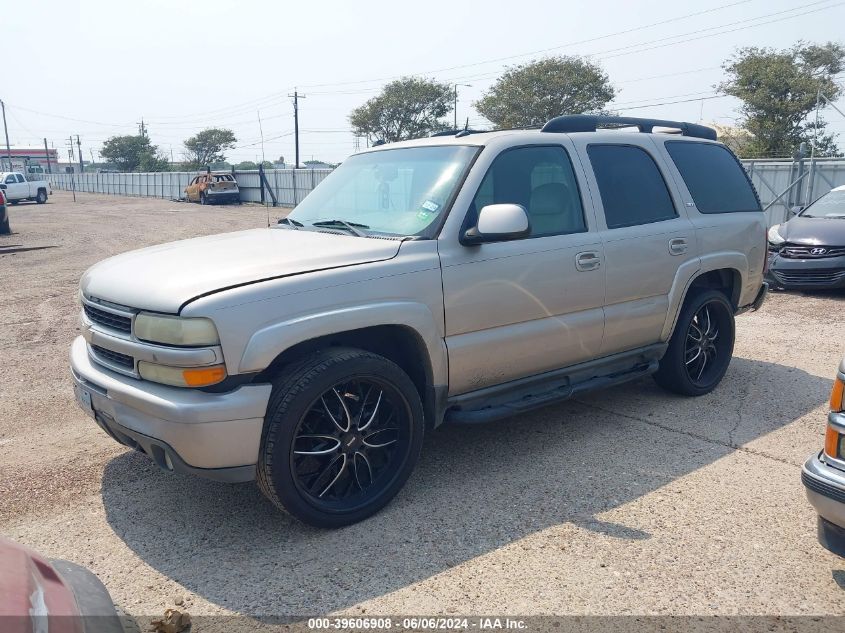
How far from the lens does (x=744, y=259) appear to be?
567cm

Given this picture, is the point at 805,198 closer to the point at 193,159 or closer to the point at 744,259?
the point at 744,259

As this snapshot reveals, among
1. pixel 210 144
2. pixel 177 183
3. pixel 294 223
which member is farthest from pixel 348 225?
pixel 210 144

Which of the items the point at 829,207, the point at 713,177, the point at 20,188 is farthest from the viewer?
the point at 20,188

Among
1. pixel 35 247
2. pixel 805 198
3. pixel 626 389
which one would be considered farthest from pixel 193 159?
pixel 626 389

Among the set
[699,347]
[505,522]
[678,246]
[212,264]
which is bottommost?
[505,522]

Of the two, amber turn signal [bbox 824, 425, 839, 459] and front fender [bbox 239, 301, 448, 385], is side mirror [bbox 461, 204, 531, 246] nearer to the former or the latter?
front fender [bbox 239, 301, 448, 385]

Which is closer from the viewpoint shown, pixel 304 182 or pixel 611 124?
pixel 611 124

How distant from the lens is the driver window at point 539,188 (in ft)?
13.8

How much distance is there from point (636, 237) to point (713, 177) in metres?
1.33

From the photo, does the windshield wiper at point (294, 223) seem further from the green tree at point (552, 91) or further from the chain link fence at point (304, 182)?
the green tree at point (552, 91)

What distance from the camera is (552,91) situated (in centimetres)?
5009

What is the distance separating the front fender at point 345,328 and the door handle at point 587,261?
1138 mm

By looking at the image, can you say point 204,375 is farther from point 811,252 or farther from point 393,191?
point 811,252

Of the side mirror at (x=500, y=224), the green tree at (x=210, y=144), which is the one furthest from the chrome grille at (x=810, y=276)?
the green tree at (x=210, y=144)
